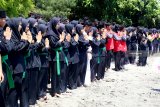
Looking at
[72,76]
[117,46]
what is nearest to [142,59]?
[117,46]

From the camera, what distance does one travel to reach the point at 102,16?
25.3 metres

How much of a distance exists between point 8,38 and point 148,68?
11.5 m

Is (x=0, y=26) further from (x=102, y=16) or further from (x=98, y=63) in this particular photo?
(x=102, y=16)

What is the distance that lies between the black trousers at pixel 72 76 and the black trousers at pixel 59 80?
0.48 metres

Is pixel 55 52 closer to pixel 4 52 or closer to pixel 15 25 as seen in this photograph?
pixel 15 25

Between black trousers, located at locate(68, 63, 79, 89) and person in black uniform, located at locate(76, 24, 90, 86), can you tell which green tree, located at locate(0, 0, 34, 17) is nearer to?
person in black uniform, located at locate(76, 24, 90, 86)

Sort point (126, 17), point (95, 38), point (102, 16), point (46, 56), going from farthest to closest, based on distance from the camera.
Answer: point (126, 17), point (102, 16), point (95, 38), point (46, 56)

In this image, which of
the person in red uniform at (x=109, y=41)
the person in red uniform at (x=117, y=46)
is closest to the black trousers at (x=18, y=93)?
the person in red uniform at (x=109, y=41)

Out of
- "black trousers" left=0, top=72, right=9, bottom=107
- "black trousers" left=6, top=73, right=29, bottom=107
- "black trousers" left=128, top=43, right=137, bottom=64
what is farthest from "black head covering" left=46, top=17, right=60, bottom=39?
"black trousers" left=128, top=43, right=137, bottom=64

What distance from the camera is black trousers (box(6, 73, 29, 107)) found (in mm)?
7312

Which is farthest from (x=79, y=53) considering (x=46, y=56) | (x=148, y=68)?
(x=148, y=68)

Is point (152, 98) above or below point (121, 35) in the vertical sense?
below

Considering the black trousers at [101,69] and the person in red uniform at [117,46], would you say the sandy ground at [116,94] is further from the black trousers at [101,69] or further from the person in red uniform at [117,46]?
the person in red uniform at [117,46]

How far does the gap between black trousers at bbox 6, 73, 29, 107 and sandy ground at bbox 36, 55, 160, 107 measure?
969mm
